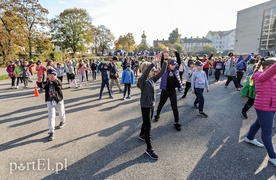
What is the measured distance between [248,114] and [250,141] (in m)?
2.48

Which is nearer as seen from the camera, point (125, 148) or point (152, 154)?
point (152, 154)

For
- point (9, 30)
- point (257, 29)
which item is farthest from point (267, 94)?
point (257, 29)

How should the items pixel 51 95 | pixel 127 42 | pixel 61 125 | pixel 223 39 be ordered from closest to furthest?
pixel 51 95
pixel 61 125
pixel 127 42
pixel 223 39

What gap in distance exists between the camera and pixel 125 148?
12.3 ft

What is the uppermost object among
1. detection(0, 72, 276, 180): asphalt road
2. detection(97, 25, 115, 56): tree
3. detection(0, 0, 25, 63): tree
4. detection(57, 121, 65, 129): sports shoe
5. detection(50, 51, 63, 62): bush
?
detection(97, 25, 115, 56): tree

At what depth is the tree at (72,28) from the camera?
45.5 m

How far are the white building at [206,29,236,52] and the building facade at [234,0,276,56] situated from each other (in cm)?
6948

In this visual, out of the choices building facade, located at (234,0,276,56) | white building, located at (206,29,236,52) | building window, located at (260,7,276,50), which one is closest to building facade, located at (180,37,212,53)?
white building, located at (206,29,236,52)

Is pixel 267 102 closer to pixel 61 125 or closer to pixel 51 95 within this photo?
pixel 51 95

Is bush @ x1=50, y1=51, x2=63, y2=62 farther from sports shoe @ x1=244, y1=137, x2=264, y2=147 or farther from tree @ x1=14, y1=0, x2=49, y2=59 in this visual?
sports shoe @ x1=244, y1=137, x2=264, y2=147

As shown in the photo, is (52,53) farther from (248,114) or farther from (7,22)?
(248,114)

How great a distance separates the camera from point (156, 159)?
334 centimetres

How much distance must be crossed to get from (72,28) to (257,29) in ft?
152

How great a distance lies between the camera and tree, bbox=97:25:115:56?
66750mm
